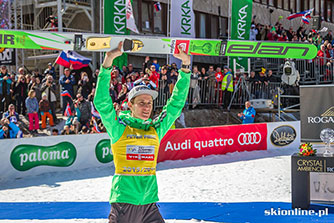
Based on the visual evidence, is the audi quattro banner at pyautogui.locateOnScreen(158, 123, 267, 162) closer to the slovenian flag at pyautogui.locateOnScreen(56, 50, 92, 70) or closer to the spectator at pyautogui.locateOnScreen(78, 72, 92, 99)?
the spectator at pyautogui.locateOnScreen(78, 72, 92, 99)

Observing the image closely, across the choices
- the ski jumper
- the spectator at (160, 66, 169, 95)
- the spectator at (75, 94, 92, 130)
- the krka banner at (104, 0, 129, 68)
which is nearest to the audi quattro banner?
the spectator at (75, 94, 92, 130)

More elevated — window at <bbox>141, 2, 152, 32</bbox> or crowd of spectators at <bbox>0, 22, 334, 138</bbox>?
window at <bbox>141, 2, 152, 32</bbox>

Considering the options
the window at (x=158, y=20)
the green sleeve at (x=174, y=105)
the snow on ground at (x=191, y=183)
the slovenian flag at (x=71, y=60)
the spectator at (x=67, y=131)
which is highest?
the window at (x=158, y=20)

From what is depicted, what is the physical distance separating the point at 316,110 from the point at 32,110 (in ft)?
26.4

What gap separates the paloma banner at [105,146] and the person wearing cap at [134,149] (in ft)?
24.5

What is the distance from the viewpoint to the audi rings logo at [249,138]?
13969 millimetres

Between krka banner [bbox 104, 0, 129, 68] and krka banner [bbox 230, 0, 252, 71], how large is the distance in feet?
17.1

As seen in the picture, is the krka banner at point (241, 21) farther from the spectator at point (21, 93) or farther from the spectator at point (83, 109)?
the spectator at point (21, 93)

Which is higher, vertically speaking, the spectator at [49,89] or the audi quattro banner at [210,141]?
the spectator at [49,89]

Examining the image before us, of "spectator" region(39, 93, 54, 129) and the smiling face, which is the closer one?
the smiling face

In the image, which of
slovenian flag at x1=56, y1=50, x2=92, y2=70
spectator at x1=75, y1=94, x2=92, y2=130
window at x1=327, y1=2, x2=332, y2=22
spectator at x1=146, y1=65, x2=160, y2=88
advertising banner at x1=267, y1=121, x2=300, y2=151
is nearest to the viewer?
spectator at x1=75, y1=94, x2=92, y2=130

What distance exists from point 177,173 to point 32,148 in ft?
11.7

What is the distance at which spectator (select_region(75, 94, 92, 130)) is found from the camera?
43.3ft

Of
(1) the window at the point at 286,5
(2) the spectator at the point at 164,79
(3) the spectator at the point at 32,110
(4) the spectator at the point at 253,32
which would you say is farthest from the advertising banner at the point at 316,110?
(1) the window at the point at 286,5
